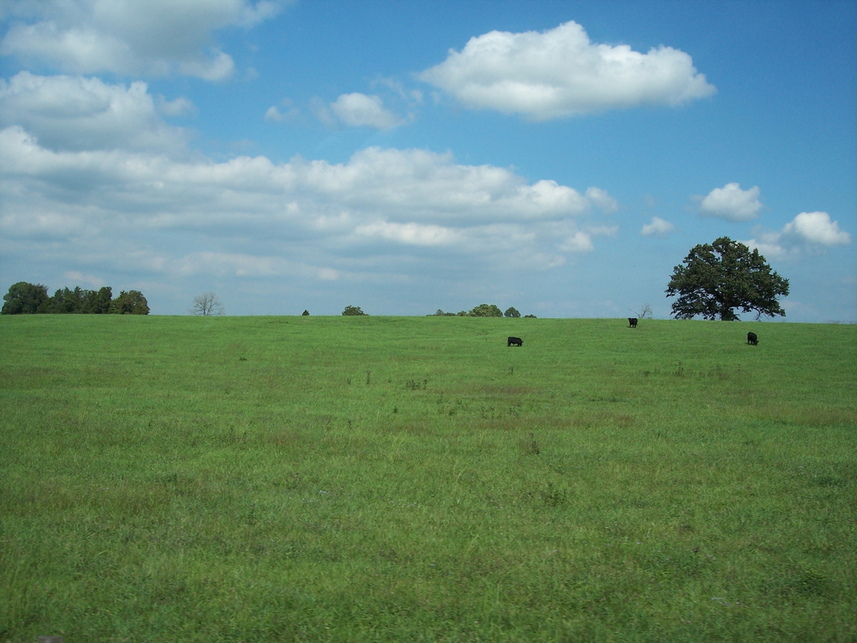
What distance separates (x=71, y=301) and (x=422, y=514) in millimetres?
99479

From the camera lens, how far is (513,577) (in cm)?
725

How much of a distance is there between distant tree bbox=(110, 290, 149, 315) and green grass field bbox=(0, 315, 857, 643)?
73.9 meters

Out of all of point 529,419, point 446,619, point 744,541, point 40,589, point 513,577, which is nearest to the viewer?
point 446,619

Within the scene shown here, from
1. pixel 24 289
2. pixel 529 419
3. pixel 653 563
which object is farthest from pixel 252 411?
pixel 24 289

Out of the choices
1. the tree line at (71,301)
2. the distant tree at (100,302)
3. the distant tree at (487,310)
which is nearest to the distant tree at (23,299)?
the tree line at (71,301)

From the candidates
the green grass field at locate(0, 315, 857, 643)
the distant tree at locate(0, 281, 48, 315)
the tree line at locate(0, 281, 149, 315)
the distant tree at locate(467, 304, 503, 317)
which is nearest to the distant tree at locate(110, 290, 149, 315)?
the tree line at locate(0, 281, 149, 315)

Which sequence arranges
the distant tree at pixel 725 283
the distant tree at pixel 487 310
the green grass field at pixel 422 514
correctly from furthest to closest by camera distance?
1. the distant tree at pixel 487 310
2. the distant tree at pixel 725 283
3. the green grass field at pixel 422 514

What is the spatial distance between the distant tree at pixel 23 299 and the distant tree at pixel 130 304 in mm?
13991

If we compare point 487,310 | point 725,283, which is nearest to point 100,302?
point 487,310

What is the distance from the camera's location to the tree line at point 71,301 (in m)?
92.9

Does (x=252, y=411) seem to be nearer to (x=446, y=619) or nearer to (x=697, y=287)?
(x=446, y=619)

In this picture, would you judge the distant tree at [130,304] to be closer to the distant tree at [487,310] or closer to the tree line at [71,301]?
the tree line at [71,301]

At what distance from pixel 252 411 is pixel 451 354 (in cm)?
2333

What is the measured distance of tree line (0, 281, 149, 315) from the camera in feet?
305
